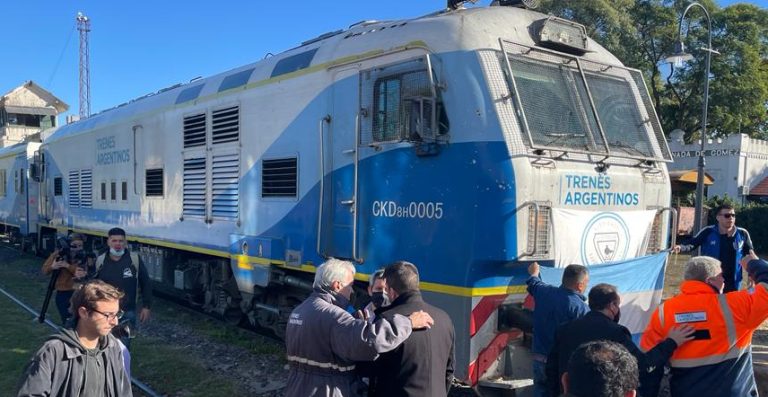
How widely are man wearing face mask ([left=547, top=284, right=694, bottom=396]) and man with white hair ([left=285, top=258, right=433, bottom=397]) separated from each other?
850 millimetres

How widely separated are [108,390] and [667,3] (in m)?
33.8

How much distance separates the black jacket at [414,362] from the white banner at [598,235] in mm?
1884

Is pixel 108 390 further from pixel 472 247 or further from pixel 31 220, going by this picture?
pixel 31 220

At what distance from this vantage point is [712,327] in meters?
3.55

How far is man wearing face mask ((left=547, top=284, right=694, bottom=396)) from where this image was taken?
3418 millimetres

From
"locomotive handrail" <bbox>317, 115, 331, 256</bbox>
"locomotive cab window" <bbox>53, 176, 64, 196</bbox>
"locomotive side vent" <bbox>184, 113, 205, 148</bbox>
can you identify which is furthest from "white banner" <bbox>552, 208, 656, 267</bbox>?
"locomotive cab window" <bbox>53, 176, 64, 196</bbox>

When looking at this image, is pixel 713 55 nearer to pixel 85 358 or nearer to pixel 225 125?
pixel 225 125

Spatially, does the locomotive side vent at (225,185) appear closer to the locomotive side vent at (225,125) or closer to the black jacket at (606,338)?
the locomotive side vent at (225,125)

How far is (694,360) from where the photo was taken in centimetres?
359

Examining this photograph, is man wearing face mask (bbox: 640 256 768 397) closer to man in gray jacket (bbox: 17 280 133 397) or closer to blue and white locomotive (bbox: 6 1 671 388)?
blue and white locomotive (bbox: 6 1 671 388)

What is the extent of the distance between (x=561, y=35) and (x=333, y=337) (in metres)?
3.75

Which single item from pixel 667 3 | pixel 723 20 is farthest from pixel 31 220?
pixel 723 20

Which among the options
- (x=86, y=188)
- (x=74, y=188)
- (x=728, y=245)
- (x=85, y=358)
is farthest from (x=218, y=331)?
(x=74, y=188)

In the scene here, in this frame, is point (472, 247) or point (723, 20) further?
point (723, 20)
